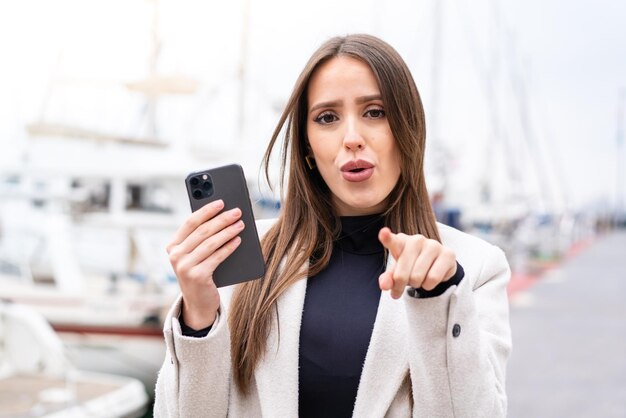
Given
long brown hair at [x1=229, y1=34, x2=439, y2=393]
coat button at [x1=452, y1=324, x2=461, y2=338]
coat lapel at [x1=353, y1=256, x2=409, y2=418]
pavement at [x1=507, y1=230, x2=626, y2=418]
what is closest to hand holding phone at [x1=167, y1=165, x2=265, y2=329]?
long brown hair at [x1=229, y1=34, x2=439, y2=393]

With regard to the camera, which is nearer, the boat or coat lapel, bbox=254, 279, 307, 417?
coat lapel, bbox=254, 279, 307, 417

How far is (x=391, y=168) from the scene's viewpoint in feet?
4.73

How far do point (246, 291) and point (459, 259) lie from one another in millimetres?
486

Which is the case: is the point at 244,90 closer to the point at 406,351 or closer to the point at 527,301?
the point at 527,301

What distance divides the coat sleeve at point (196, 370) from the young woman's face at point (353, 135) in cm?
38

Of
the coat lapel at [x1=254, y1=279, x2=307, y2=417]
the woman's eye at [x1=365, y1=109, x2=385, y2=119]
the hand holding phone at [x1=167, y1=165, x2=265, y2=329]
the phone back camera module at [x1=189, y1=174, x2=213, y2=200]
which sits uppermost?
the woman's eye at [x1=365, y1=109, x2=385, y2=119]

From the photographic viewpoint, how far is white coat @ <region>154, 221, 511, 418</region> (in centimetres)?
124

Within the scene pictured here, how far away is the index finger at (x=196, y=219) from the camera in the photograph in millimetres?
1270

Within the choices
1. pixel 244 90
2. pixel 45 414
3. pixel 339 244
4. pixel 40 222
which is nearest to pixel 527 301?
pixel 244 90

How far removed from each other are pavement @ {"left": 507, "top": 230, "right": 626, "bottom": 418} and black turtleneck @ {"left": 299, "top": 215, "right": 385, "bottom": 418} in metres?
4.72

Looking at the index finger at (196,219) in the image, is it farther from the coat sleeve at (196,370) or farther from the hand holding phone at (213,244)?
the coat sleeve at (196,370)

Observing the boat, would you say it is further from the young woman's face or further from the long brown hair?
the young woman's face

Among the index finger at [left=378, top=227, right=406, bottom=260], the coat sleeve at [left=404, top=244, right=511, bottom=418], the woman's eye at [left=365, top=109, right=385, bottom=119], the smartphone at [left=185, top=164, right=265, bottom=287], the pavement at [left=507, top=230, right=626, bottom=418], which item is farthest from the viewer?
the pavement at [left=507, top=230, right=626, bottom=418]

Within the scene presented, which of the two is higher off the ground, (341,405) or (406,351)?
(406,351)
